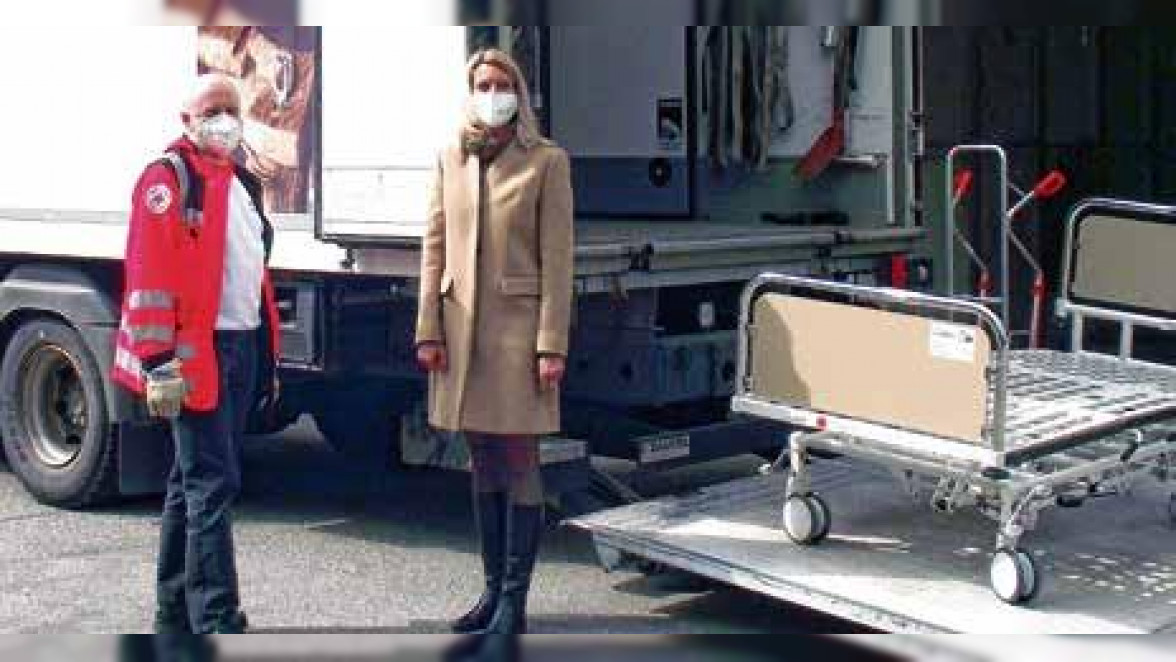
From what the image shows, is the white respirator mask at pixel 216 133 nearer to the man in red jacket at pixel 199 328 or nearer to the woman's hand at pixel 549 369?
the man in red jacket at pixel 199 328

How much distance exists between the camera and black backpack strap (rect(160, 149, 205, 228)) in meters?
6.54

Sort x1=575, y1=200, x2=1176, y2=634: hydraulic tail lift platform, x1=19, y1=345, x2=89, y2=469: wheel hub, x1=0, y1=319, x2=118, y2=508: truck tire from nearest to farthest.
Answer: x1=575, y1=200, x2=1176, y2=634: hydraulic tail lift platform → x1=0, y1=319, x2=118, y2=508: truck tire → x1=19, y1=345, x2=89, y2=469: wheel hub

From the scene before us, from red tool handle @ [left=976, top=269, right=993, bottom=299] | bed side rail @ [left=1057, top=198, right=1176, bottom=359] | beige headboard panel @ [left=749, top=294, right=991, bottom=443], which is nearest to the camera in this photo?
beige headboard panel @ [left=749, top=294, right=991, bottom=443]

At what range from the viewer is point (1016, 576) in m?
6.65

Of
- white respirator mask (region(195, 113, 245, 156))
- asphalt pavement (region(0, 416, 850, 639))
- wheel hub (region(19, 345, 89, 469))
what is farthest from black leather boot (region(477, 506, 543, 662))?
wheel hub (region(19, 345, 89, 469))

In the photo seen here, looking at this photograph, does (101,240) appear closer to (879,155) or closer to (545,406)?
(545,406)

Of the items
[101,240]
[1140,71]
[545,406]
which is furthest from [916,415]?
[1140,71]

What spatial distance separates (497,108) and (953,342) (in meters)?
1.69

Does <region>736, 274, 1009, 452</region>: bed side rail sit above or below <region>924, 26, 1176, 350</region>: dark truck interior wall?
below

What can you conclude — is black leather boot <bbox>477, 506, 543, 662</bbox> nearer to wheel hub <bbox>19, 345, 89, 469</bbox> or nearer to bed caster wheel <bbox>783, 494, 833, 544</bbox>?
bed caster wheel <bbox>783, 494, 833, 544</bbox>

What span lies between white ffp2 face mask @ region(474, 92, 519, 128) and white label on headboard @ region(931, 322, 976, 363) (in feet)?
5.17

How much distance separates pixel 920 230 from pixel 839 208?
401mm

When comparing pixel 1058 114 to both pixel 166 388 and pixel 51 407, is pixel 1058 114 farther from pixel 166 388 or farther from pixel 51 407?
pixel 166 388

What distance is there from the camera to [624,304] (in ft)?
26.5
